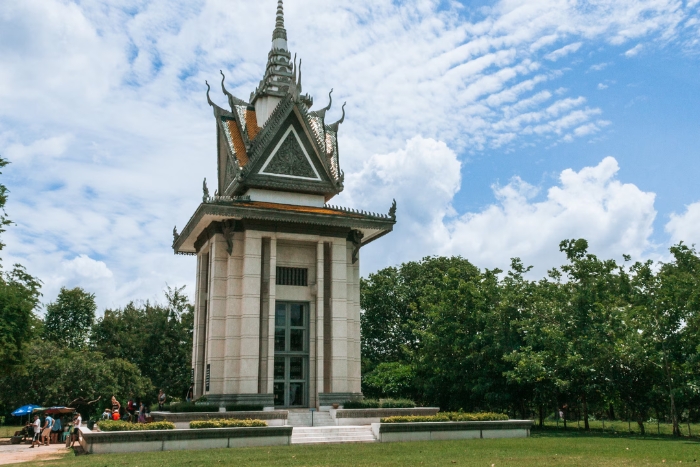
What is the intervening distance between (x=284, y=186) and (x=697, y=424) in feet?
100

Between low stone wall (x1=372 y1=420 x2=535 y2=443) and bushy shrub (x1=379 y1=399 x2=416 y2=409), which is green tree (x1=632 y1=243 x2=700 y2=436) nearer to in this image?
low stone wall (x1=372 y1=420 x2=535 y2=443)

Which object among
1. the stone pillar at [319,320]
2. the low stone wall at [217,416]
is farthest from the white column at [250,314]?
the low stone wall at [217,416]

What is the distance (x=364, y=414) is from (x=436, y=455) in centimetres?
1003

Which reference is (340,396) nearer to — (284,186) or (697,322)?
(284,186)

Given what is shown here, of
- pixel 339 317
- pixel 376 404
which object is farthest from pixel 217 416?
pixel 339 317

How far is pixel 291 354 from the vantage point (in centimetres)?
2959

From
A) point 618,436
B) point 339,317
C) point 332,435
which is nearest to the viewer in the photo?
point 332,435

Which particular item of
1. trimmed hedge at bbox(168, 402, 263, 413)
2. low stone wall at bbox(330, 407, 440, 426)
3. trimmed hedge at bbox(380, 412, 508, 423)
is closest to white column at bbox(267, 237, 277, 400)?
trimmed hedge at bbox(168, 402, 263, 413)

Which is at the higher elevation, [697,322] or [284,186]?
[284,186]

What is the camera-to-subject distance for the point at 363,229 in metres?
32.0

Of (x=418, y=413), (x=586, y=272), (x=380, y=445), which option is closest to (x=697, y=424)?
(x=586, y=272)

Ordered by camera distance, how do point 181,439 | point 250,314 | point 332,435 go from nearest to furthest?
1. point 181,439
2. point 332,435
3. point 250,314

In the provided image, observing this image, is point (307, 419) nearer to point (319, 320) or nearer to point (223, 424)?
point (319, 320)

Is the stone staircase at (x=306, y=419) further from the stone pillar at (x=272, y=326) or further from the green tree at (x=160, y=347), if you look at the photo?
the green tree at (x=160, y=347)
